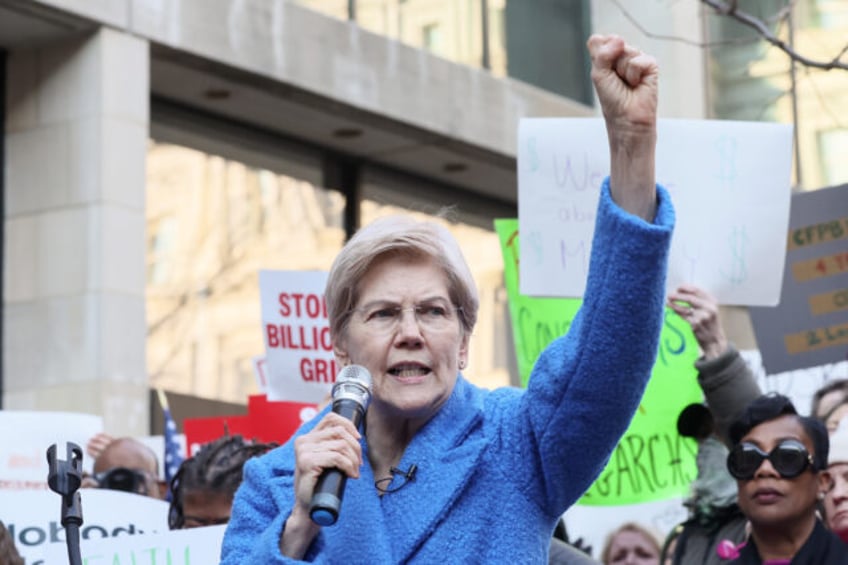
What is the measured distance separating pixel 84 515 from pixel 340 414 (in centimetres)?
294

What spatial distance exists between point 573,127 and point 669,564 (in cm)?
147

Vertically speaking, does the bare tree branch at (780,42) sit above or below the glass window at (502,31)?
below

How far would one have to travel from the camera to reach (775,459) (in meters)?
5.37

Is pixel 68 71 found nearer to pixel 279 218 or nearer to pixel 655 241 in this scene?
pixel 279 218

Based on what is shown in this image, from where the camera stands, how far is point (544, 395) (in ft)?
10.9

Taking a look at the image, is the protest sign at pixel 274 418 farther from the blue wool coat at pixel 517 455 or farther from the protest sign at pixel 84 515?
the blue wool coat at pixel 517 455

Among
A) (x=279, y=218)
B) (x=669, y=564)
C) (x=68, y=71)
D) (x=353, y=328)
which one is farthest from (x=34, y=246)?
(x=353, y=328)

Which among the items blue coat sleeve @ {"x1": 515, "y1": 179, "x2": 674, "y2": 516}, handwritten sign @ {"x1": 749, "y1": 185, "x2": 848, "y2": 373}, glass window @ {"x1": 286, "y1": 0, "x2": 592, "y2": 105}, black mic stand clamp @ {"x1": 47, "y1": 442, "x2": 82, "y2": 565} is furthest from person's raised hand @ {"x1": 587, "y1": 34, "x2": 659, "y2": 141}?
glass window @ {"x1": 286, "y1": 0, "x2": 592, "y2": 105}

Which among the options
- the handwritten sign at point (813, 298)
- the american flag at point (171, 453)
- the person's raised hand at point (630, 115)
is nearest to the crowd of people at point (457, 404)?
the person's raised hand at point (630, 115)

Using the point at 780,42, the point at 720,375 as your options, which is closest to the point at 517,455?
the point at 720,375

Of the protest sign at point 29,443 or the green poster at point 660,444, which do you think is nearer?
the protest sign at point 29,443

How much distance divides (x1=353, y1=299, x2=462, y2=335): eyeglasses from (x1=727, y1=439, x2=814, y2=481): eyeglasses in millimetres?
2107

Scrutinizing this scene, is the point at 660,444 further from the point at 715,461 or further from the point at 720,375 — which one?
the point at 720,375

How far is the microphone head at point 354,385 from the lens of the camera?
326cm
